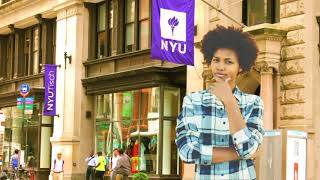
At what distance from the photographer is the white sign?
46.9ft

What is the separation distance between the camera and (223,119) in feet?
13.9

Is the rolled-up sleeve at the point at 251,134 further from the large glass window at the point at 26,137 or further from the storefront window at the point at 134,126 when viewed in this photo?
the large glass window at the point at 26,137

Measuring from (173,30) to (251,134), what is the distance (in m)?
16.4

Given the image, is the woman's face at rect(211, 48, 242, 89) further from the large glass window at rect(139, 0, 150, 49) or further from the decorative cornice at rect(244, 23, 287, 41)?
the large glass window at rect(139, 0, 150, 49)

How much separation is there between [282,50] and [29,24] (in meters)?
20.4

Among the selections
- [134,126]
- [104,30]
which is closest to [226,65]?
[134,126]

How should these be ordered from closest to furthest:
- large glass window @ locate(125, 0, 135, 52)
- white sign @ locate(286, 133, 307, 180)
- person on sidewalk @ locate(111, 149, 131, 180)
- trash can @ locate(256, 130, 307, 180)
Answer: trash can @ locate(256, 130, 307, 180), white sign @ locate(286, 133, 307, 180), person on sidewalk @ locate(111, 149, 131, 180), large glass window @ locate(125, 0, 135, 52)

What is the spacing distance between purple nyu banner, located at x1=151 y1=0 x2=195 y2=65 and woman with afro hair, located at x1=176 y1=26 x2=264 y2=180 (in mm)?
15689

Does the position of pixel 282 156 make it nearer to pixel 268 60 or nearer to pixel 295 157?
pixel 295 157

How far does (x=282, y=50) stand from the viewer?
19.4 m

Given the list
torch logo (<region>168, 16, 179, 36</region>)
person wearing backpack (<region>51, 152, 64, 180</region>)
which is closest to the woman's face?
torch logo (<region>168, 16, 179, 36</region>)

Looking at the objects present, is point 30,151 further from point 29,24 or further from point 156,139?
point 156,139

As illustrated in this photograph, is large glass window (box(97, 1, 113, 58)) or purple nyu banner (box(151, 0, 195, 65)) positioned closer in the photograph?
purple nyu banner (box(151, 0, 195, 65))

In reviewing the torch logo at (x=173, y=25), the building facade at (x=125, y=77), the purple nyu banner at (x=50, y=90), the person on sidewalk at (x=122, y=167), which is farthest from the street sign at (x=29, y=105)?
the torch logo at (x=173, y=25)
